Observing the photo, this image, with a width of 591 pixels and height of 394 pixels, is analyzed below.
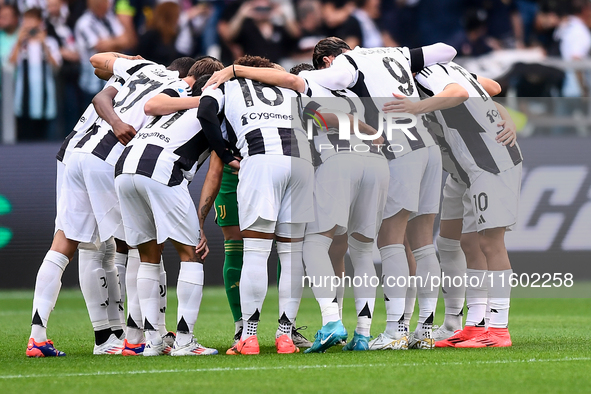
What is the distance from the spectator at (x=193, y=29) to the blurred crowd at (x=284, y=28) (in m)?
0.02

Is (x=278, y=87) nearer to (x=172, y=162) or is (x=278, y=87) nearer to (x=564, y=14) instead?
(x=172, y=162)

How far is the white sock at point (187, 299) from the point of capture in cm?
511

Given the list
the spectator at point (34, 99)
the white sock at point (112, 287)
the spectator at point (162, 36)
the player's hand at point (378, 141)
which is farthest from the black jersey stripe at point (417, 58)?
the spectator at point (162, 36)

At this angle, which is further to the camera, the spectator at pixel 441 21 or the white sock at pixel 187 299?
the spectator at pixel 441 21

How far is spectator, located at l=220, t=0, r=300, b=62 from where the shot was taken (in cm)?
1212

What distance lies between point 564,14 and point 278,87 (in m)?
9.05

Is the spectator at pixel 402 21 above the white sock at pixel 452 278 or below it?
above

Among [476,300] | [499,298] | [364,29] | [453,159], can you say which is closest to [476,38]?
[364,29]

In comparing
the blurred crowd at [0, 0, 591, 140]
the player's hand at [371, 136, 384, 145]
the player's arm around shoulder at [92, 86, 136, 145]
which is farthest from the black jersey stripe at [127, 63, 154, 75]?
the blurred crowd at [0, 0, 591, 140]

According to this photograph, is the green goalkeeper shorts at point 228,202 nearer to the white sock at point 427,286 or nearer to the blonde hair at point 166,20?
the white sock at point 427,286

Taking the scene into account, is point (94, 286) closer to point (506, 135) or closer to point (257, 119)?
point (257, 119)

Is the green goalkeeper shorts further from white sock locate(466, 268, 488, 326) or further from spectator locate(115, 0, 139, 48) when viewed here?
spectator locate(115, 0, 139, 48)

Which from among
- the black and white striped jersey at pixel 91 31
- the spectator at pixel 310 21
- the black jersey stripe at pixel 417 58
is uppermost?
the spectator at pixel 310 21

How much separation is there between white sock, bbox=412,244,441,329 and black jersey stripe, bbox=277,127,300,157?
112 centimetres
